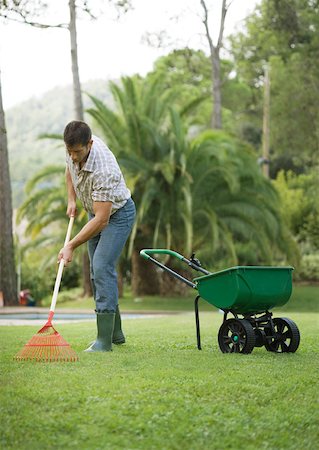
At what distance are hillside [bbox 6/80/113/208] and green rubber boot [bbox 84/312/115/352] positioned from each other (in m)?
65.7

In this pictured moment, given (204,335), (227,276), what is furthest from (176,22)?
(227,276)

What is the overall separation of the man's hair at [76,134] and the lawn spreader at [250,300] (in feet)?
4.12

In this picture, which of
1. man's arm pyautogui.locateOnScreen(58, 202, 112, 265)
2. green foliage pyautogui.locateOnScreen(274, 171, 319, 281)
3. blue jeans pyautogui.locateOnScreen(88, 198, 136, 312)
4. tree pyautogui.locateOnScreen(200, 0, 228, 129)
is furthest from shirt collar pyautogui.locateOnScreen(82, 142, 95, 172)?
green foliage pyautogui.locateOnScreen(274, 171, 319, 281)

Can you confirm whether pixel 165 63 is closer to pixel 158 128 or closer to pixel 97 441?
pixel 158 128

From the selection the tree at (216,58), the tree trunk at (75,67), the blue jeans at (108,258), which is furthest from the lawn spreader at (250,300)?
the tree at (216,58)

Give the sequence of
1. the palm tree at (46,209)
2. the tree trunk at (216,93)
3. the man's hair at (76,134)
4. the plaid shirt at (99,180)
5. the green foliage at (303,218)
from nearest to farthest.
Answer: the man's hair at (76,134) < the plaid shirt at (99,180) < the palm tree at (46,209) < the tree trunk at (216,93) < the green foliage at (303,218)

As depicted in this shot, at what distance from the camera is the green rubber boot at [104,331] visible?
616cm

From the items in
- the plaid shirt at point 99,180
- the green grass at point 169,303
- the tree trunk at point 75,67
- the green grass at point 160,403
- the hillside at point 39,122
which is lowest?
the green grass at point 169,303

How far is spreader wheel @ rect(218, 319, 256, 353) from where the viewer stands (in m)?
6.02

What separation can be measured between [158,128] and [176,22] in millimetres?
7387

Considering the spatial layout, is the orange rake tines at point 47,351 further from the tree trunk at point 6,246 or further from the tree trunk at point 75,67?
the tree trunk at point 75,67

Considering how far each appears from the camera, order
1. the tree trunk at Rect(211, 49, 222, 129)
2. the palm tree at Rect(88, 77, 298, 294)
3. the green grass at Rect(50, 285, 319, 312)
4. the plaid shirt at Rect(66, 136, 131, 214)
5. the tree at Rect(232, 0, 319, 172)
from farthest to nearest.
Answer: the tree at Rect(232, 0, 319, 172) → the tree trunk at Rect(211, 49, 222, 129) → the palm tree at Rect(88, 77, 298, 294) → the green grass at Rect(50, 285, 319, 312) → the plaid shirt at Rect(66, 136, 131, 214)

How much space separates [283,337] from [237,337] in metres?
0.38

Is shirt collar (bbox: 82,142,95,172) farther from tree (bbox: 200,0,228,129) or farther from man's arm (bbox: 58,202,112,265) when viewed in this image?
tree (bbox: 200,0,228,129)
